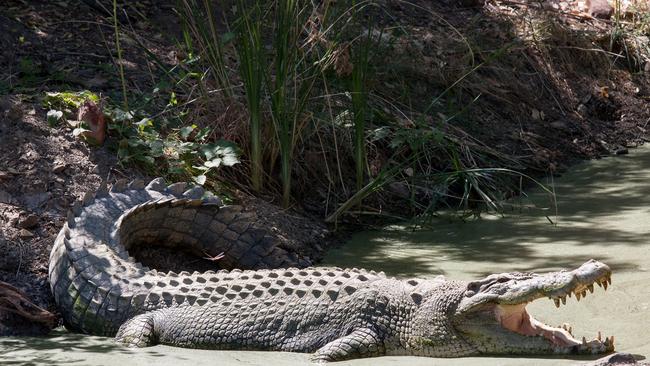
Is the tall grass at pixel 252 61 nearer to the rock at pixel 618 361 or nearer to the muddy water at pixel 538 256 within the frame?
the muddy water at pixel 538 256

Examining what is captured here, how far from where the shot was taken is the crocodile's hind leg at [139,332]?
17.9 feet

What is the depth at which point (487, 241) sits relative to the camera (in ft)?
23.7

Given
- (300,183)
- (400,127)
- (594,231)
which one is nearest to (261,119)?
(300,183)

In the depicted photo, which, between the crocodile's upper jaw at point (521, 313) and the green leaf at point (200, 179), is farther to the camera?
the green leaf at point (200, 179)

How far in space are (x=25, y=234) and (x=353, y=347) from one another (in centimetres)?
236

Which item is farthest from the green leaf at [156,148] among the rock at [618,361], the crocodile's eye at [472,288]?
the rock at [618,361]

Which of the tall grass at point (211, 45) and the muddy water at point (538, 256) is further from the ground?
the tall grass at point (211, 45)

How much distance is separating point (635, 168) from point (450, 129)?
1.63 metres

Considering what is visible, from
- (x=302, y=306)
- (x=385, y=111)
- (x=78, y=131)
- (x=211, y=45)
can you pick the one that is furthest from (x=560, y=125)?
(x=302, y=306)

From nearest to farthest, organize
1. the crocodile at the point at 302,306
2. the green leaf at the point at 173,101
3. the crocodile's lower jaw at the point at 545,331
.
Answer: the crocodile's lower jaw at the point at 545,331 < the crocodile at the point at 302,306 < the green leaf at the point at 173,101

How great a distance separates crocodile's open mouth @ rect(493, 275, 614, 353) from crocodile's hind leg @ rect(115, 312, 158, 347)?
5.75ft

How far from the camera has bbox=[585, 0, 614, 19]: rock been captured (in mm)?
11773

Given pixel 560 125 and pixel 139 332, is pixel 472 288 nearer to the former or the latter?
pixel 139 332

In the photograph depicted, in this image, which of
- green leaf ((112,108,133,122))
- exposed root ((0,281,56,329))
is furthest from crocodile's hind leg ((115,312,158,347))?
green leaf ((112,108,133,122))
